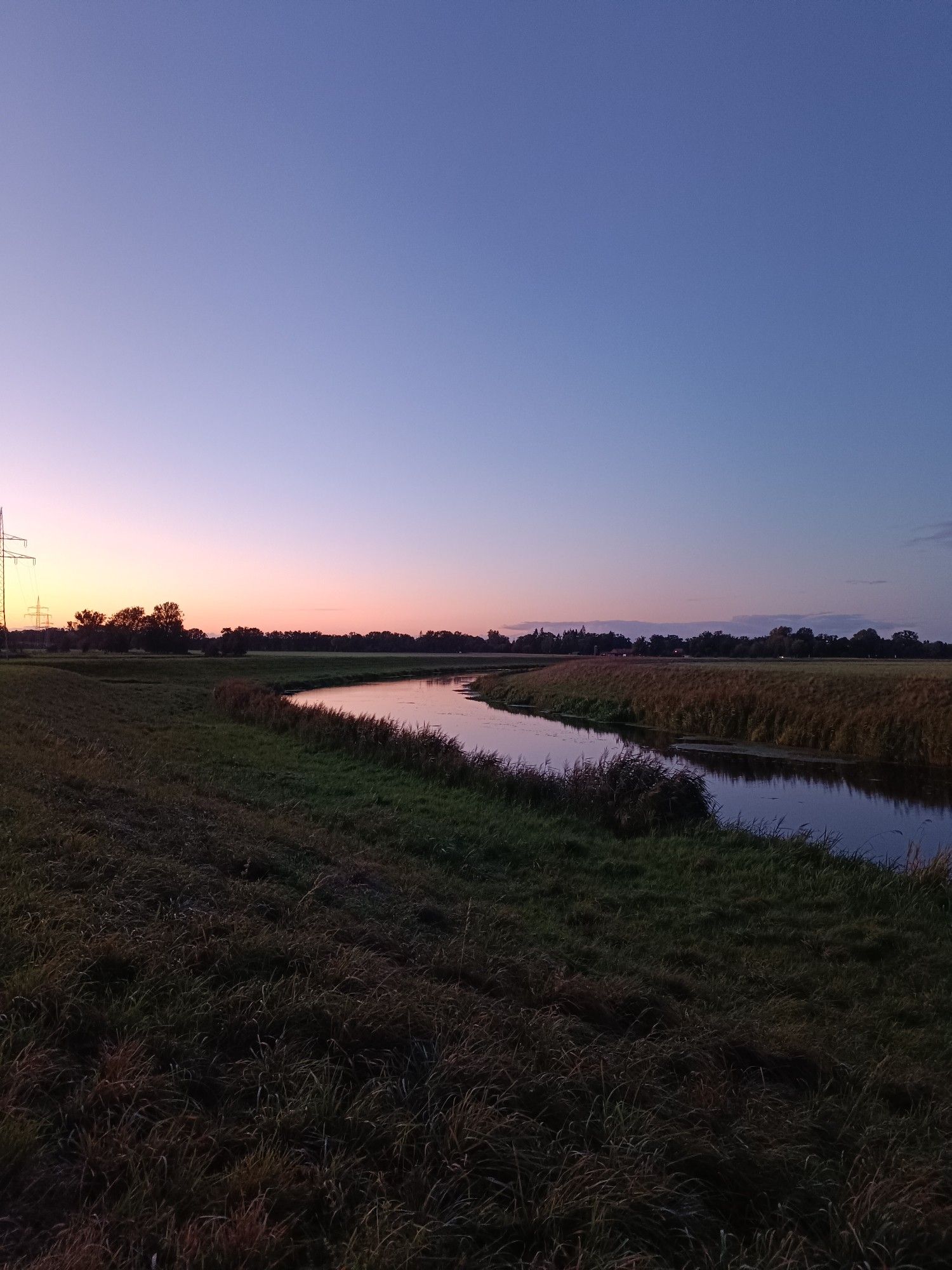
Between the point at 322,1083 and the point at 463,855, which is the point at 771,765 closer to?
the point at 463,855

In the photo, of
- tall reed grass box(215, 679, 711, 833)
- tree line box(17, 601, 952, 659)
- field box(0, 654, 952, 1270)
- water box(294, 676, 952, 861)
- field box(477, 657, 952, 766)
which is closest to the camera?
field box(0, 654, 952, 1270)

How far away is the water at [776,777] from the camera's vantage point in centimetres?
1504

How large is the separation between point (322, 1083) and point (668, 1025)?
2975 mm

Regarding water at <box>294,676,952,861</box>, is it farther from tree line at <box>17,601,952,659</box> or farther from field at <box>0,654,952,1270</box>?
tree line at <box>17,601,952,659</box>

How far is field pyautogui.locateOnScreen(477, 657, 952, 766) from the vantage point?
24328 mm

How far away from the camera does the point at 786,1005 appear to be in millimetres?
6625

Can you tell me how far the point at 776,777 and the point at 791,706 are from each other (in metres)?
9.08

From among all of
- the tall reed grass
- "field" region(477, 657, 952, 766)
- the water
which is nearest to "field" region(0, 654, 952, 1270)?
the tall reed grass

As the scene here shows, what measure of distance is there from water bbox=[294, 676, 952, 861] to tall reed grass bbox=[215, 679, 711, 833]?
5.89 ft

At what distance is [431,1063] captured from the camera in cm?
407

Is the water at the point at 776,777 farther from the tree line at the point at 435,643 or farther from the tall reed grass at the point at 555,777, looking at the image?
the tree line at the point at 435,643

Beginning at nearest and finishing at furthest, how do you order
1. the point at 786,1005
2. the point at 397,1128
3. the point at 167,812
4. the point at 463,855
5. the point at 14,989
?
1. the point at 397,1128
2. the point at 14,989
3. the point at 786,1005
4. the point at 167,812
5. the point at 463,855

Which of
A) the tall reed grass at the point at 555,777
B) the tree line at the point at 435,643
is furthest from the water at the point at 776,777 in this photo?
the tree line at the point at 435,643

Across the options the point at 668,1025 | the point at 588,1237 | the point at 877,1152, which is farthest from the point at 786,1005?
the point at 588,1237
